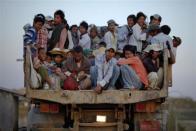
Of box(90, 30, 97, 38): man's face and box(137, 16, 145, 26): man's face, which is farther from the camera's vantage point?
box(90, 30, 97, 38): man's face

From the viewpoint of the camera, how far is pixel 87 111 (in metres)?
7.98

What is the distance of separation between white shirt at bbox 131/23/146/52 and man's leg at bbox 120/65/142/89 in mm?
1139

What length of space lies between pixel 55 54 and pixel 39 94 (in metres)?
0.99

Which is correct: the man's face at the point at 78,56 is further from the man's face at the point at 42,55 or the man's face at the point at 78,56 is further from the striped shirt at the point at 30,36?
the striped shirt at the point at 30,36

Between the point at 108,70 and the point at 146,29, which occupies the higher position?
the point at 146,29

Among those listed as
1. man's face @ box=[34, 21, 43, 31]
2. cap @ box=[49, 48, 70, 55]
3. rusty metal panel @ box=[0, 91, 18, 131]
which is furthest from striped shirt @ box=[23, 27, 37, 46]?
rusty metal panel @ box=[0, 91, 18, 131]

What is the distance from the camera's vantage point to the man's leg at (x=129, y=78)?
7.77 meters

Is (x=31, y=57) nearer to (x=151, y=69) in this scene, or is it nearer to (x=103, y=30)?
(x=151, y=69)

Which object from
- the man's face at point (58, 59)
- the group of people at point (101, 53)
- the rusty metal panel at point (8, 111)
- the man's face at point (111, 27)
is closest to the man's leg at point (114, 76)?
the group of people at point (101, 53)

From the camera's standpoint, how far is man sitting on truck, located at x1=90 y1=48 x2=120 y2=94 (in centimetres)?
762

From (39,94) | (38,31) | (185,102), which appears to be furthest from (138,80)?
(185,102)

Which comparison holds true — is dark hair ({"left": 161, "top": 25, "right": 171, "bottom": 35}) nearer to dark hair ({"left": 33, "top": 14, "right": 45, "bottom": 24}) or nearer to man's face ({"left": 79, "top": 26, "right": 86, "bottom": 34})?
man's face ({"left": 79, "top": 26, "right": 86, "bottom": 34})

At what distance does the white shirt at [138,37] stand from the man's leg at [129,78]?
1139 mm

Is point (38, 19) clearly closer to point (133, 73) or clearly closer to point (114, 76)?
point (114, 76)
